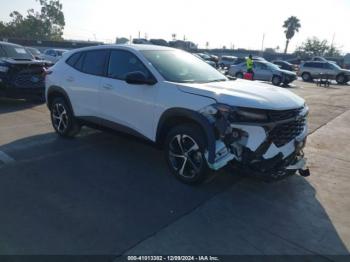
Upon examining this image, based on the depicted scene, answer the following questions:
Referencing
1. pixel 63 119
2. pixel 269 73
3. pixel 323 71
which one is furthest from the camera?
pixel 323 71

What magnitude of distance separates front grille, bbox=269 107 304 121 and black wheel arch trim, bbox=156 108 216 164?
2.37ft

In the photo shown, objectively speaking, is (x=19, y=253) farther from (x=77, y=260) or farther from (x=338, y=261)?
(x=338, y=261)

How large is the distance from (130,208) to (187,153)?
3.42 ft

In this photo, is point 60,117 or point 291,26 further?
point 291,26

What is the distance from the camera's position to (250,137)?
148 inches

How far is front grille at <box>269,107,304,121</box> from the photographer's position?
383 centimetres

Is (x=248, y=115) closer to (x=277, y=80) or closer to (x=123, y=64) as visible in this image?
(x=123, y=64)

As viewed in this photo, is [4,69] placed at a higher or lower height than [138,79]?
lower

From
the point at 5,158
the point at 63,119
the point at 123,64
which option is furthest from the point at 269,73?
the point at 5,158

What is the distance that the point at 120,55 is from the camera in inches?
206

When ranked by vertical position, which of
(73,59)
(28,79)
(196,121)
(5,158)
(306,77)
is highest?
(73,59)

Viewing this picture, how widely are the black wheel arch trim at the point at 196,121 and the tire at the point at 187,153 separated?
0.48ft

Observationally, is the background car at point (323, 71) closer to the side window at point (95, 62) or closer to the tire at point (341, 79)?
the tire at point (341, 79)

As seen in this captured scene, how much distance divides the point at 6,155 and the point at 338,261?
191 inches
